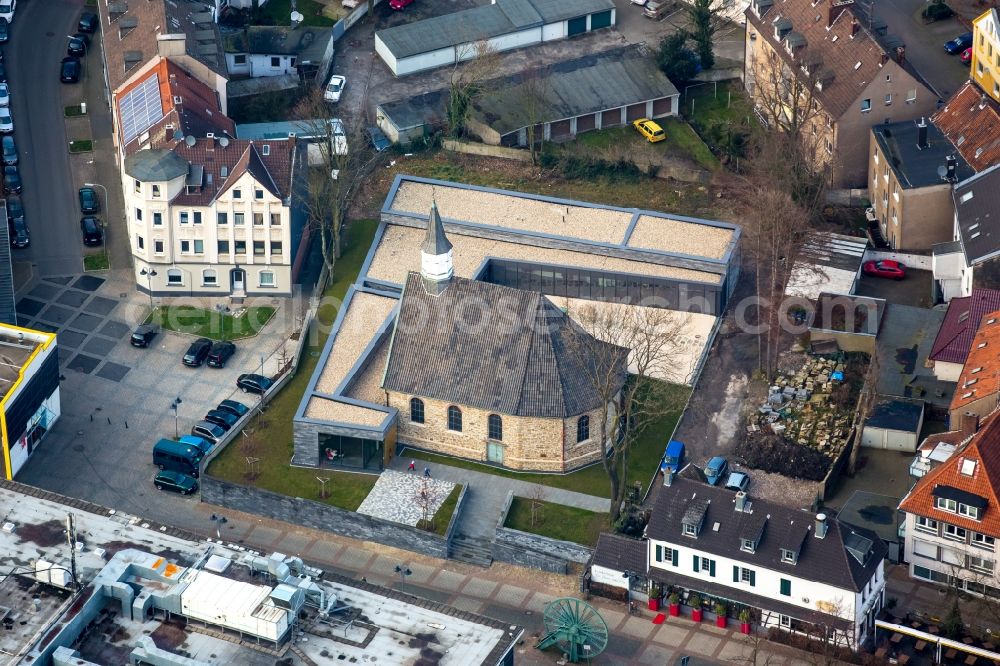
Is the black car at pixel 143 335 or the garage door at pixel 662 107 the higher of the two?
the garage door at pixel 662 107

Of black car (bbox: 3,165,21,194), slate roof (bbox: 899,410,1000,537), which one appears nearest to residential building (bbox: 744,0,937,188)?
slate roof (bbox: 899,410,1000,537)

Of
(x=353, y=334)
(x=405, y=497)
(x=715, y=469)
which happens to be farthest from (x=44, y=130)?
(x=715, y=469)

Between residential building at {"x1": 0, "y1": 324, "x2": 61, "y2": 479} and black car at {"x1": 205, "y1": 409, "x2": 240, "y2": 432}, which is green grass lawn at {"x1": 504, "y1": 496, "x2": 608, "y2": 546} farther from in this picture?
residential building at {"x1": 0, "y1": 324, "x2": 61, "y2": 479}

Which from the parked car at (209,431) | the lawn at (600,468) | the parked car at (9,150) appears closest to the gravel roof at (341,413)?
the lawn at (600,468)

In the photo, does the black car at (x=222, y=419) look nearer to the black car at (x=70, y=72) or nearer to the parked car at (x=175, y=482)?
the parked car at (x=175, y=482)

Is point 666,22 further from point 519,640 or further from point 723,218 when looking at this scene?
point 519,640

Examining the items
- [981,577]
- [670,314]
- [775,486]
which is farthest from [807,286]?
[981,577]
